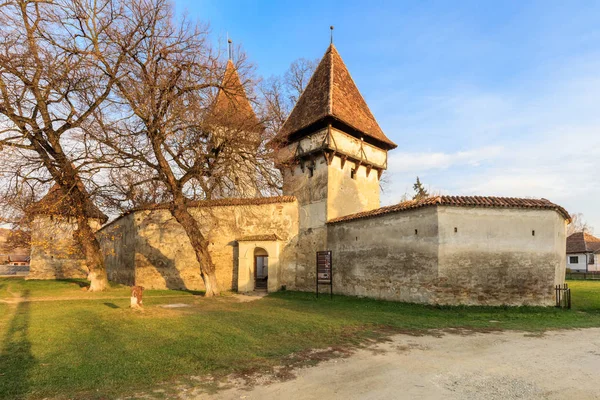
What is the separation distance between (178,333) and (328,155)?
11.6 m

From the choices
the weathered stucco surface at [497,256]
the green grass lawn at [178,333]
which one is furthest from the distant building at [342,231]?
the green grass lawn at [178,333]

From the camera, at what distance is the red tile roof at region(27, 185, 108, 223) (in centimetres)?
1164

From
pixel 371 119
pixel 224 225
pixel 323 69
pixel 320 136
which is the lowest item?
pixel 224 225

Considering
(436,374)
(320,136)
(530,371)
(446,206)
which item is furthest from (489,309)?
(320,136)

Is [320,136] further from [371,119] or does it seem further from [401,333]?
[401,333]

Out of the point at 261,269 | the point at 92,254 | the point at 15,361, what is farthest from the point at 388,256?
the point at 261,269

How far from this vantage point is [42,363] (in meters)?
5.24

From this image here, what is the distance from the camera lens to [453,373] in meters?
5.10

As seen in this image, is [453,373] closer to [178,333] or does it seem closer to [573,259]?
[178,333]

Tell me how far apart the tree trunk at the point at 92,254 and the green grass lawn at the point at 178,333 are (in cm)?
275

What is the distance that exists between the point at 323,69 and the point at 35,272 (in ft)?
89.0

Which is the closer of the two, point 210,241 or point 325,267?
point 325,267

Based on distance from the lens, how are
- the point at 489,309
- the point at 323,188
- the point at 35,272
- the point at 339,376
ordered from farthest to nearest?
the point at 35,272
the point at 323,188
the point at 489,309
the point at 339,376

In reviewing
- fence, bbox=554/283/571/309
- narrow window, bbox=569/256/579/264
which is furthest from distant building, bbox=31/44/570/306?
narrow window, bbox=569/256/579/264
